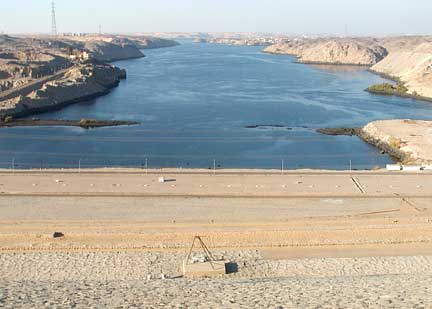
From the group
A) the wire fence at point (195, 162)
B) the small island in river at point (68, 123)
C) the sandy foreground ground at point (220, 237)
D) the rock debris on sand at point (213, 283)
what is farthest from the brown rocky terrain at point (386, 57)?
the rock debris on sand at point (213, 283)

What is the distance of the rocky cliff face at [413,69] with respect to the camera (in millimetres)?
40250

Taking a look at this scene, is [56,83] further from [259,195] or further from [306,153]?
[259,195]

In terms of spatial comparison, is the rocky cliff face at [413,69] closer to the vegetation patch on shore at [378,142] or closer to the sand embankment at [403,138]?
the sand embankment at [403,138]

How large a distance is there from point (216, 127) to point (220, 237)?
16.0 m

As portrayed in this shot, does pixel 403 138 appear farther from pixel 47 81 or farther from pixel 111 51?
pixel 111 51

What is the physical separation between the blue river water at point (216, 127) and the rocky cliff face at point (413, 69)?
126 inches

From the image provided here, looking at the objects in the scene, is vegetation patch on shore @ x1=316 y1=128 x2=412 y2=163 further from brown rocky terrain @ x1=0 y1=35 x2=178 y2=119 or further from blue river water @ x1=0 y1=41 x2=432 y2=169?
brown rocky terrain @ x1=0 y1=35 x2=178 y2=119

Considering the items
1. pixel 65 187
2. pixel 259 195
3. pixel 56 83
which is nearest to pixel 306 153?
pixel 259 195

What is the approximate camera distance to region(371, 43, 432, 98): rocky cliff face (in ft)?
132

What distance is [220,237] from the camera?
1105 centimetres

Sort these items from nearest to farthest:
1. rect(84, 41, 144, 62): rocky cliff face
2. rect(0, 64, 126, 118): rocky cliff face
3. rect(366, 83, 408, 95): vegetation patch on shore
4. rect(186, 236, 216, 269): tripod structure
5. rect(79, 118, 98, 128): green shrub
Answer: rect(186, 236, 216, 269): tripod structure → rect(79, 118, 98, 128): green shrub → rect(0, 64, 126, 118): rocky cliff face → rect(366, 83, 408, 95): vegetation patch on shore → rect(84, 41, 144, 62): rocky cliff face

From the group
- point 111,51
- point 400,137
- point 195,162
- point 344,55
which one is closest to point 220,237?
point 195,162

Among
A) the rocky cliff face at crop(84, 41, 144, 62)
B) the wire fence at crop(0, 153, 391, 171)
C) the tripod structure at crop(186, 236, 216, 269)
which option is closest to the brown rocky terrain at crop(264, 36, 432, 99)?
the wire fence at crop(0, 153, 391, 171)

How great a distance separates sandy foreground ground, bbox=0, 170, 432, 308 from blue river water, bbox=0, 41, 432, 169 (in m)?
4.58
